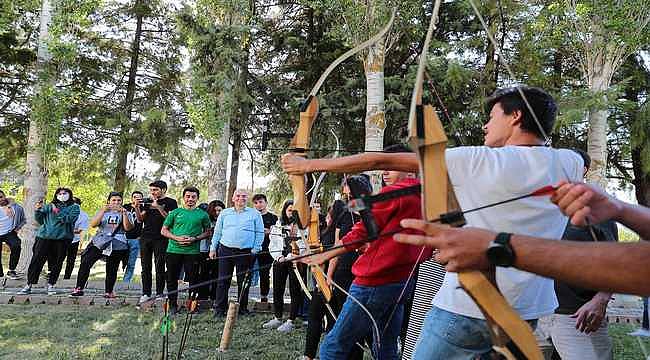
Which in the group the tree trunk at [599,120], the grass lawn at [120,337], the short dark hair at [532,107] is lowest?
the grass lawn at [120,337]

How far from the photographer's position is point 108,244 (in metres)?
6.53

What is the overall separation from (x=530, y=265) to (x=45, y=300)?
21.3 feet

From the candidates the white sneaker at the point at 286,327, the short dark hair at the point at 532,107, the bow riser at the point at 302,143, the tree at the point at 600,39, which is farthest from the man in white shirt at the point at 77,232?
the tree at the point at 600,39

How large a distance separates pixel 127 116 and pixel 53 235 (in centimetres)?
726

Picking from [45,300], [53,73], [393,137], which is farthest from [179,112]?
[45,300]

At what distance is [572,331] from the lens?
247 cm

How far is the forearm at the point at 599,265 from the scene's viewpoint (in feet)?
3.20

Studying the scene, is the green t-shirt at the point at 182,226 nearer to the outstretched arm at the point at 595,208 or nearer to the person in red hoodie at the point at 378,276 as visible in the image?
the person in red hoodie at the point at 378,276

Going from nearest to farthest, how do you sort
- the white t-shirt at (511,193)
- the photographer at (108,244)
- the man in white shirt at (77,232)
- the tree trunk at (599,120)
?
the white t-shirt at (511,193), the photographer at (108,244), the man in white shirt at (77,232), the tree trunk at (599,120)

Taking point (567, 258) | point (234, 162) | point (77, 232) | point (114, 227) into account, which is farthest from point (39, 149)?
A: point (567, 258)

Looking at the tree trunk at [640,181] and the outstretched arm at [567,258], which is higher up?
the tree trunk at [640,181]

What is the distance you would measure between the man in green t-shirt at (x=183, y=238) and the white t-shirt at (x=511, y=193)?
4.74m

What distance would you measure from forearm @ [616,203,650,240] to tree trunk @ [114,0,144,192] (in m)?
13.0

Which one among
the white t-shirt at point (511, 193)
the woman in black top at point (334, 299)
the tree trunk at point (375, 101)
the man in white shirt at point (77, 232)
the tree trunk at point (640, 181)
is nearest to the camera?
the white t-shirt at point (511, 193)
